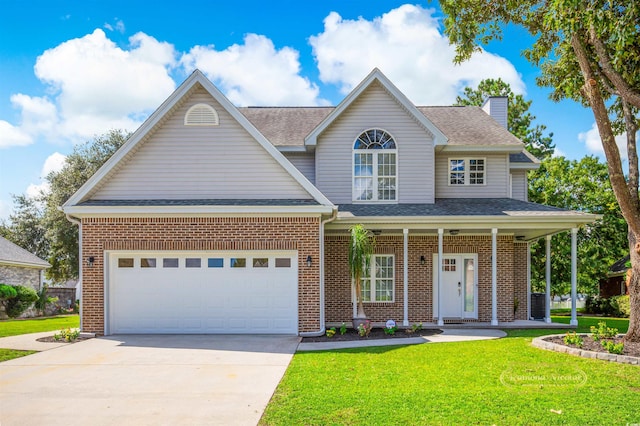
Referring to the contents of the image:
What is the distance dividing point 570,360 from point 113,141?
3297cm

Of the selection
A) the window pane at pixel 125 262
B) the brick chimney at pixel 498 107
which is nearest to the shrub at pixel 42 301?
the window pane at pixel 125 262

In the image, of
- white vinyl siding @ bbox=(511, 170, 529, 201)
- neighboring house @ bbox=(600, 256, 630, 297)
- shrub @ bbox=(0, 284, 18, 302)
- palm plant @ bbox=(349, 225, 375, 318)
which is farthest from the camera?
neighboring house @ bbox=(600, 256, 630, 297)

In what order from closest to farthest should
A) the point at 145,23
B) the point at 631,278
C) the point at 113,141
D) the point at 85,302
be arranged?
the point at 631,278 → the point at 85,302 → the point at 145,23 → the point at 113,141

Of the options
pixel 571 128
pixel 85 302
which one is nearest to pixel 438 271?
pixel 85 302

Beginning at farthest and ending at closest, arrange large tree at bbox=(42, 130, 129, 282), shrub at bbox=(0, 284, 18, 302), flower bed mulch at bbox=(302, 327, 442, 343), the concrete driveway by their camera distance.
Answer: large tree at bbox=(42, 130, 129, 282), shrub at bbox=(0, 284, 18, 302), flower bed mulch at bbox=(302, 327, 442, 343), the concrete driveway

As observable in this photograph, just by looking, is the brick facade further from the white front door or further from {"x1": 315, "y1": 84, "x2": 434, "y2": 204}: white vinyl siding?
{"x1": 315, "y1": 84, "x2": 434, "y2": 204}: white vinyl siding

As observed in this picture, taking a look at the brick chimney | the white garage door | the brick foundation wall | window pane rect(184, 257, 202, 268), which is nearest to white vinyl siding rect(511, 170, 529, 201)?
the brick chimney

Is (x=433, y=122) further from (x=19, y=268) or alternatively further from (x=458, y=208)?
(x=19, y=268)

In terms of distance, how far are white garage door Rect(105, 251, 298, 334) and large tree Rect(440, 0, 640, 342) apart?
298 inches

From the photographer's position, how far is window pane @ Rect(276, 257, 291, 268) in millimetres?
13070

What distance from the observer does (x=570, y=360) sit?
901cm

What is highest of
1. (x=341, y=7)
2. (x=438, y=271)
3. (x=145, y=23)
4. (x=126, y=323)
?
(x=341, y=7)

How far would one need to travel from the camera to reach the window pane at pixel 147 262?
43.2 ft

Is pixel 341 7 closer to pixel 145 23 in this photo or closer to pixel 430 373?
pixel 145 23
